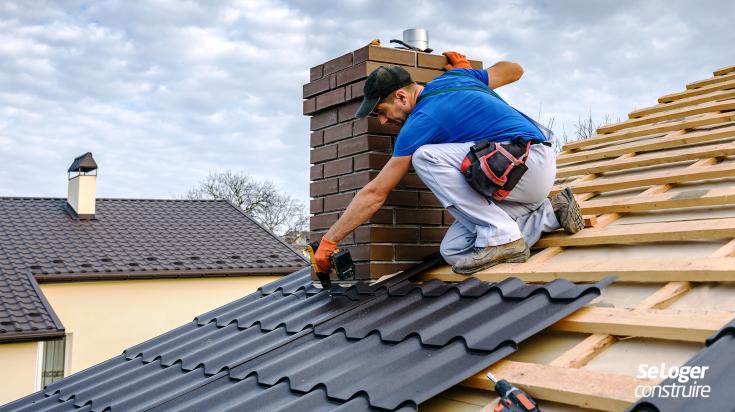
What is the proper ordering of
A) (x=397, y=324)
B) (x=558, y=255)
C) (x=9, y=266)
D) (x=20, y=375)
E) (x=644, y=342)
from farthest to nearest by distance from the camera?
(x=9, y=266) → (x=20, y=375) → (x=558, y=255) → (x=397, y=324) → (x=644, y=342)

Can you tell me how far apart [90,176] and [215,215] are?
147 inches

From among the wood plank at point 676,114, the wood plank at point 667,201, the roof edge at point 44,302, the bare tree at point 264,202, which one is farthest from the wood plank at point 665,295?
the bare tree at point 264,202

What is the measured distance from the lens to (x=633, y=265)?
3.04 m

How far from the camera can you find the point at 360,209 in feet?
12.4

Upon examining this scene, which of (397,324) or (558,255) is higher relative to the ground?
(558,255)

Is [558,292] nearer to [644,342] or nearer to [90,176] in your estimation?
[644,342]

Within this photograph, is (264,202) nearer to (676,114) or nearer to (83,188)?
(83,188)

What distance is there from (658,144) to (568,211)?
5.30 ft

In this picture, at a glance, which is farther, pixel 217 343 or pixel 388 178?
pixel 217 343

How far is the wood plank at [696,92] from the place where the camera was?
635 cm

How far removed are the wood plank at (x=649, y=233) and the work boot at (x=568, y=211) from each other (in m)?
0.04

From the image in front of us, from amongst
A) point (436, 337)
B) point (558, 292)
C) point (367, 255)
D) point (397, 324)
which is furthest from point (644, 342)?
point (367, 255)

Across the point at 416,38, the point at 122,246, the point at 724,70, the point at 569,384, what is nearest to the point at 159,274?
the point at 122,246

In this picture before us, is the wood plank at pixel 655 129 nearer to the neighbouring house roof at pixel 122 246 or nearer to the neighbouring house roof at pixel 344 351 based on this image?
the neighbouring house roof at pixel 344 351
